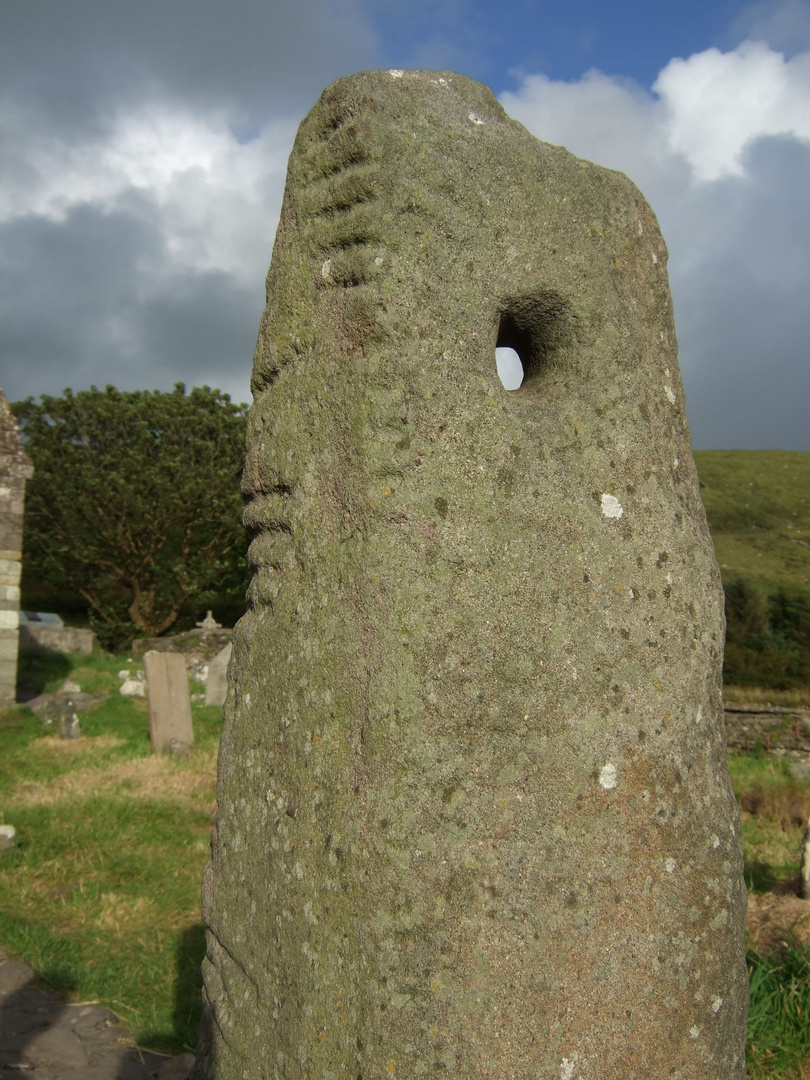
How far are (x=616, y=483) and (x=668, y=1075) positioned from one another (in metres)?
1.35

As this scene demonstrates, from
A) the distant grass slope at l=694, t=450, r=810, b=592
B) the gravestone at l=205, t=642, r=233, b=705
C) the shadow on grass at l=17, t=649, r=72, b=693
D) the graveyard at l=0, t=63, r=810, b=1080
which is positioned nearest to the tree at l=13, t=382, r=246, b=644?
the shadow on grass at l=17, t=649, r=72, b=693

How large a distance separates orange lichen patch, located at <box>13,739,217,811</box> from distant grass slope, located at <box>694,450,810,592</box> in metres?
21.8

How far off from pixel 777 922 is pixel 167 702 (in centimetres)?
702

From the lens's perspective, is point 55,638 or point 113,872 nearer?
point 113,872

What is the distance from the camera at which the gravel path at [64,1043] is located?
3682 mm

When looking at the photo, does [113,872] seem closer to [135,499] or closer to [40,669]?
[40,669]

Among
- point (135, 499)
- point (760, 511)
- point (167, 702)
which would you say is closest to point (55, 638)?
point (135, 499)

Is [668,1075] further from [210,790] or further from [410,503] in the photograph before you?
[210,790]

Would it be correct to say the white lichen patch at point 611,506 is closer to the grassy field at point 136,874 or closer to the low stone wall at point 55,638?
the grassy field at point 136,874

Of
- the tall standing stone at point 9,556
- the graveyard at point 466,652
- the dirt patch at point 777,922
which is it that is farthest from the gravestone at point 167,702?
the graveyard at point 466,652

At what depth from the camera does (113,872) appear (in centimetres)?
585

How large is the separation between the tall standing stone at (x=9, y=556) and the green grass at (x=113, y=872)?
7.66ft

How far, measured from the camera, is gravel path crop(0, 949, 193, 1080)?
368cm

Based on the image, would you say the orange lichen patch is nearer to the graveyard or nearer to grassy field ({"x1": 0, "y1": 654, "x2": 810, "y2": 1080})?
grassy field ({"x1": 0, "y1": 654, "x2": 810, "y2": 1080})
